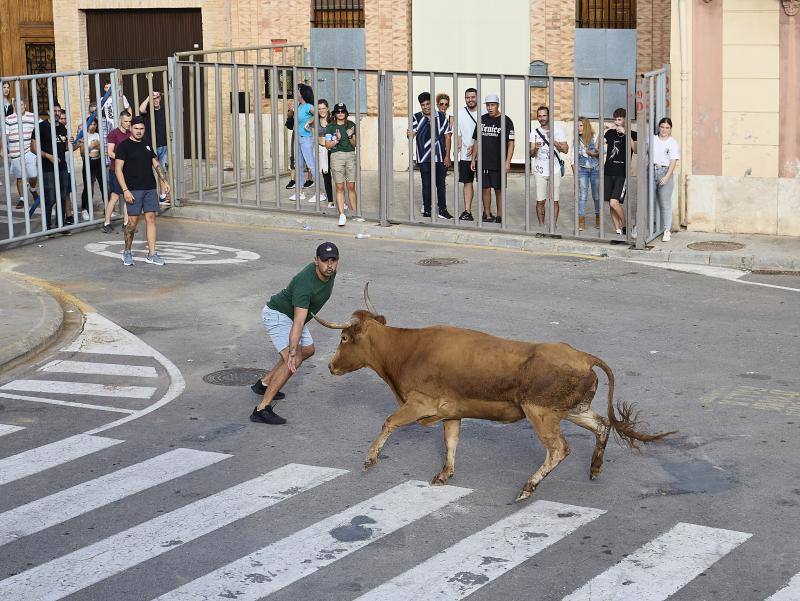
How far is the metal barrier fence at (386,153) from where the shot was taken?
20.3 meters

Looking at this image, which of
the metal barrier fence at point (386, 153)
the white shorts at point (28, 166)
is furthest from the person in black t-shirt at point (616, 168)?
the white shorts at point (28, 166)

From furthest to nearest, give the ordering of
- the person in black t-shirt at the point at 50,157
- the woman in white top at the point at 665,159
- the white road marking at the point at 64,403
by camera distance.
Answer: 1. the person in black t-shirt at the point at 50,157
2. the woman in white top at the point at 665,159
3. the white road marking at the point at 64,403

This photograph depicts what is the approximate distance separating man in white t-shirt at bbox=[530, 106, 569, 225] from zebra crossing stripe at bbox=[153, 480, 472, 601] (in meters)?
10.8

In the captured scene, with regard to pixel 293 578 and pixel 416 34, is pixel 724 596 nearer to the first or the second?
pixel 293 578

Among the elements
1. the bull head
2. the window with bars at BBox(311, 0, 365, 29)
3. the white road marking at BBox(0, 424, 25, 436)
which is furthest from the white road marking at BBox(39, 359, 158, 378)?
the window with bars at BBox(311, 0, 365, 29)

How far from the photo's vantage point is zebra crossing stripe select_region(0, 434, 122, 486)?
418 inches

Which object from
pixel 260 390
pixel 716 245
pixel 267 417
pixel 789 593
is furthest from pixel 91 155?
pixel 789 593

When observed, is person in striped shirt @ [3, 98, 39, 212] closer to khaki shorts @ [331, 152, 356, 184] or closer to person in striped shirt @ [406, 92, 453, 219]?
khaki shorts @ [331, 152, 356, 184]

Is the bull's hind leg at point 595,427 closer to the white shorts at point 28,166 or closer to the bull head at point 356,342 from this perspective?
the bull head at point 356,342

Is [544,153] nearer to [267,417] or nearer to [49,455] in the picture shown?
[267,417]

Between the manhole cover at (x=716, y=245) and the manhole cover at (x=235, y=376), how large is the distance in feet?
26.7

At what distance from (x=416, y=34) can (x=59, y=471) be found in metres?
18.0

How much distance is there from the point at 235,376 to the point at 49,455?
2.71 m

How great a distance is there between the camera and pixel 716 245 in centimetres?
1955
